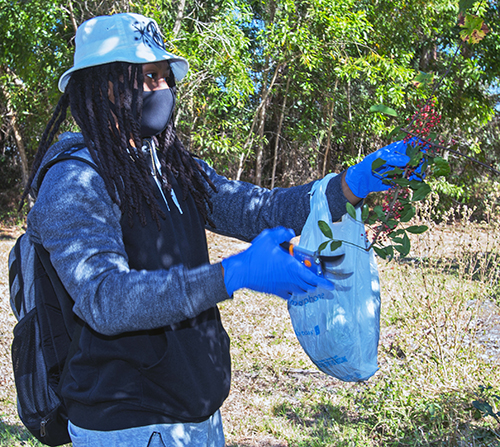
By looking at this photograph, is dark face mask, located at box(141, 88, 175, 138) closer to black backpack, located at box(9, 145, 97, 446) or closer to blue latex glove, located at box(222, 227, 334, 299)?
black backpack, located at box(9, 145, 97, 446)

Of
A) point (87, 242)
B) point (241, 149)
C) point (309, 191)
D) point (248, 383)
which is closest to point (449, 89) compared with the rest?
point (241, 149)

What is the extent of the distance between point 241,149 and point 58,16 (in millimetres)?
3582

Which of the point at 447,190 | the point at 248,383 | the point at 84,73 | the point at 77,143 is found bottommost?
the point at 447,190

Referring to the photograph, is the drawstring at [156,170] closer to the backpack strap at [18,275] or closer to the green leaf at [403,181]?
the backpack strap at [18,275]

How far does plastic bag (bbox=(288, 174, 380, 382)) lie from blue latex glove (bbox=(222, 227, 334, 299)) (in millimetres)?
394

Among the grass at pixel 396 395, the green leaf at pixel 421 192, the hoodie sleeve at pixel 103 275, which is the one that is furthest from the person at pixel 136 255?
the grass at pixel 396 395

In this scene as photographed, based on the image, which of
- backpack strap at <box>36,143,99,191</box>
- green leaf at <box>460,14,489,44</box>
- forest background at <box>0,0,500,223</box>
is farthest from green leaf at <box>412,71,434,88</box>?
forest background at <box>0,0,500,223</box>

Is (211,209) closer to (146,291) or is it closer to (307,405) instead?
(146,291)

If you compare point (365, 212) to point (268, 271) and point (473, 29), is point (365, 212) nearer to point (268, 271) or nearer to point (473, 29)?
point (268, 271)

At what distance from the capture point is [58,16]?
25.2 ft

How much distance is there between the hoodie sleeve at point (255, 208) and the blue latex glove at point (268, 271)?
0.50 m

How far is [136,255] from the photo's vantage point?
4.04 feet

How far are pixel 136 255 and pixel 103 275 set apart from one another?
0.22m

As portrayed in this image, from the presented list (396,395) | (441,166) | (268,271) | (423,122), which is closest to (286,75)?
(396,395)
